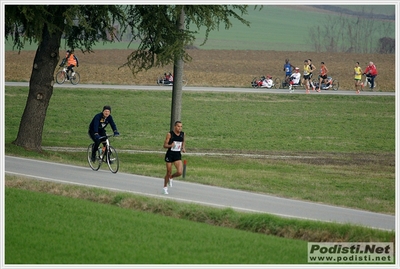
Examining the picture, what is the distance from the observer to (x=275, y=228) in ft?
53.3

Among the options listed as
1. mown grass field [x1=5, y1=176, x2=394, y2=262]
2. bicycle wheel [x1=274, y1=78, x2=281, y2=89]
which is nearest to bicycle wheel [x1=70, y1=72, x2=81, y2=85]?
bicycle wheel [x1=274, y1=78, x2=281, y2=89]

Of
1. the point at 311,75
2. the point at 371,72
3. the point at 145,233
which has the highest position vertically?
the point at 371,72

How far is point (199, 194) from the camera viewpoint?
67.9 ft

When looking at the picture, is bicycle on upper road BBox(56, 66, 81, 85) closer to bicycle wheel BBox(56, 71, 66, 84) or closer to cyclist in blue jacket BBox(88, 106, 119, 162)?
bicycle wheel BBox(56, 71, 66, 84)

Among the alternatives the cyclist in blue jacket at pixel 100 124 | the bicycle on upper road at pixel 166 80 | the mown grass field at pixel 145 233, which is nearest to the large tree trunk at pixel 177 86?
the cyclist in blue jacket at pixel 100 124

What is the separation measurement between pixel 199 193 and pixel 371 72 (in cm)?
3438

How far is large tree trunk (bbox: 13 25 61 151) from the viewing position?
2788cm

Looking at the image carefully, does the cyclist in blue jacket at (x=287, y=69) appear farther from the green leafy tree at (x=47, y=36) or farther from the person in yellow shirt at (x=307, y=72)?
the green leafy tree at (x=47, y=36)

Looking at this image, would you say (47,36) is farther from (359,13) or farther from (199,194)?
(359,13)

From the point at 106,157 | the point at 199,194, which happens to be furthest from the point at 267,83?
the point at 199,194

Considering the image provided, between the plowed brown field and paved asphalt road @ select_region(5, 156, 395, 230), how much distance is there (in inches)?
1141

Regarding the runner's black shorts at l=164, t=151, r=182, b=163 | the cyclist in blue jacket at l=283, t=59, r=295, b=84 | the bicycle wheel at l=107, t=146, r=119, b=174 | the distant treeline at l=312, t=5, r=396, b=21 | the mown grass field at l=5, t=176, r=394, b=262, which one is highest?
the distant treeline at l=312, t=5, r=396, b=21

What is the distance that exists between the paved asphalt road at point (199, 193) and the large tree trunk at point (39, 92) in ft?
7.01

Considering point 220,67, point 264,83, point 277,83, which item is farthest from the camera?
point 220,67
